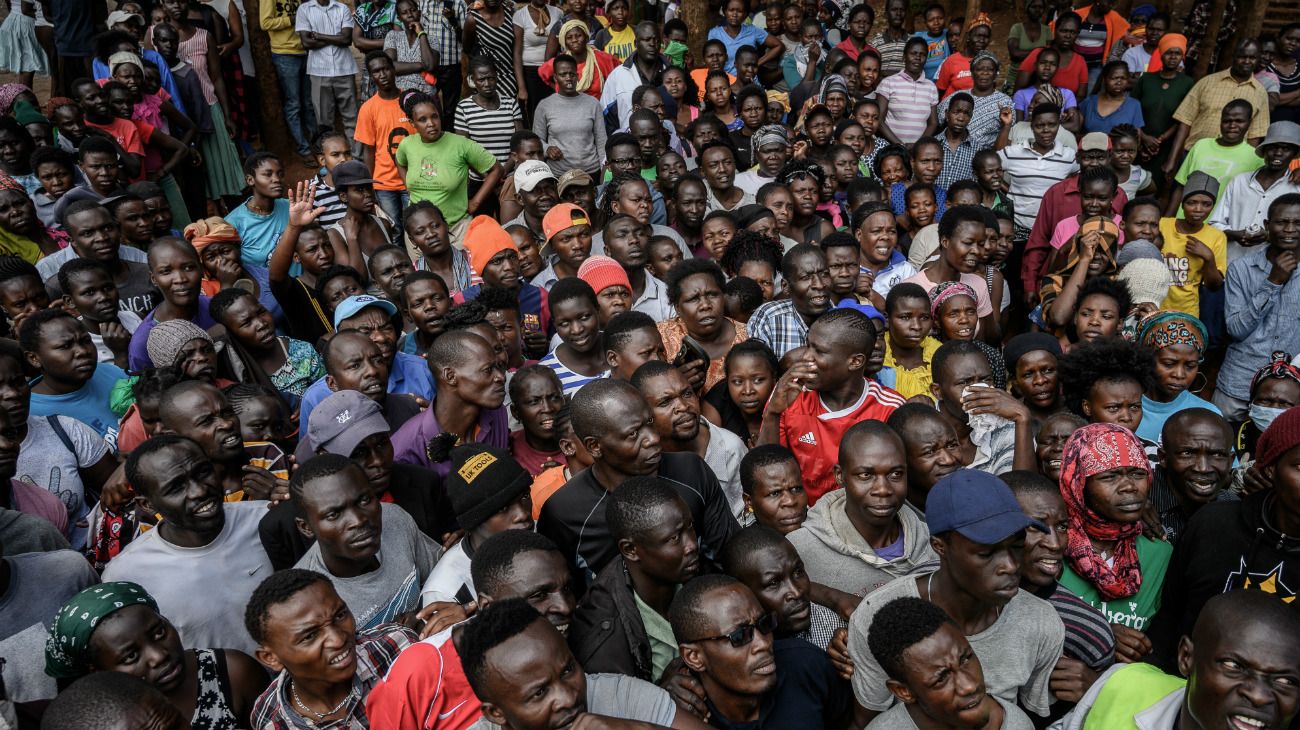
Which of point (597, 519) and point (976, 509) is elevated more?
point (976, 509)

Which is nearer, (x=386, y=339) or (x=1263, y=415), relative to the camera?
(x=1263, y=415)

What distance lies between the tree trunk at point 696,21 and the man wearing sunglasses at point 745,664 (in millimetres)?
9500

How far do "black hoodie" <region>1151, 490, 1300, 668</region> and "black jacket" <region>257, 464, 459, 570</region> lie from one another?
2.88m

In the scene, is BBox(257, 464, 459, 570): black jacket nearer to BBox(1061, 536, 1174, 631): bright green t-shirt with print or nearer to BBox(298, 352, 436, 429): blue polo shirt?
BBox(298, 352, 436, 429): blue polo shirt

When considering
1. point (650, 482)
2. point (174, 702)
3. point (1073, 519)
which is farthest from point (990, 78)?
point (174, 702)

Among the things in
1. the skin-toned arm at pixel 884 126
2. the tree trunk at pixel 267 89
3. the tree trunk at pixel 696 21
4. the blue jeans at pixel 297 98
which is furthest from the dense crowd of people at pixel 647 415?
the tree trunk at pixel 696 21

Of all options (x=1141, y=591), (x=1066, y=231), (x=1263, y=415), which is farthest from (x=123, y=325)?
(x=1066, y=231)

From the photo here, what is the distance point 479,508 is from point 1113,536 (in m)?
2.36

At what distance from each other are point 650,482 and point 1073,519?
5.42 ft

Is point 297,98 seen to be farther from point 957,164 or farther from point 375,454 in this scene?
point 375,454

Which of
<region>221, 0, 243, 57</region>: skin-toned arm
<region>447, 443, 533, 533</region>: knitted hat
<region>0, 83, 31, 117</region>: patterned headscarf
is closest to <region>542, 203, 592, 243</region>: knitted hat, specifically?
<region>447, 443, 533, 533</region>: knitted hat

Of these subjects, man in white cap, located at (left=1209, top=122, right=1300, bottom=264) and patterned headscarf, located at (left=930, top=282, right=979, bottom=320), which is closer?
patterned headscarf, located at (left=930, top=282, right=979, bottom=320)

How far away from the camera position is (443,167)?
7223 millimetres

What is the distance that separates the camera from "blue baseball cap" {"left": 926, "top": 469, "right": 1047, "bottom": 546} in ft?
8.74
